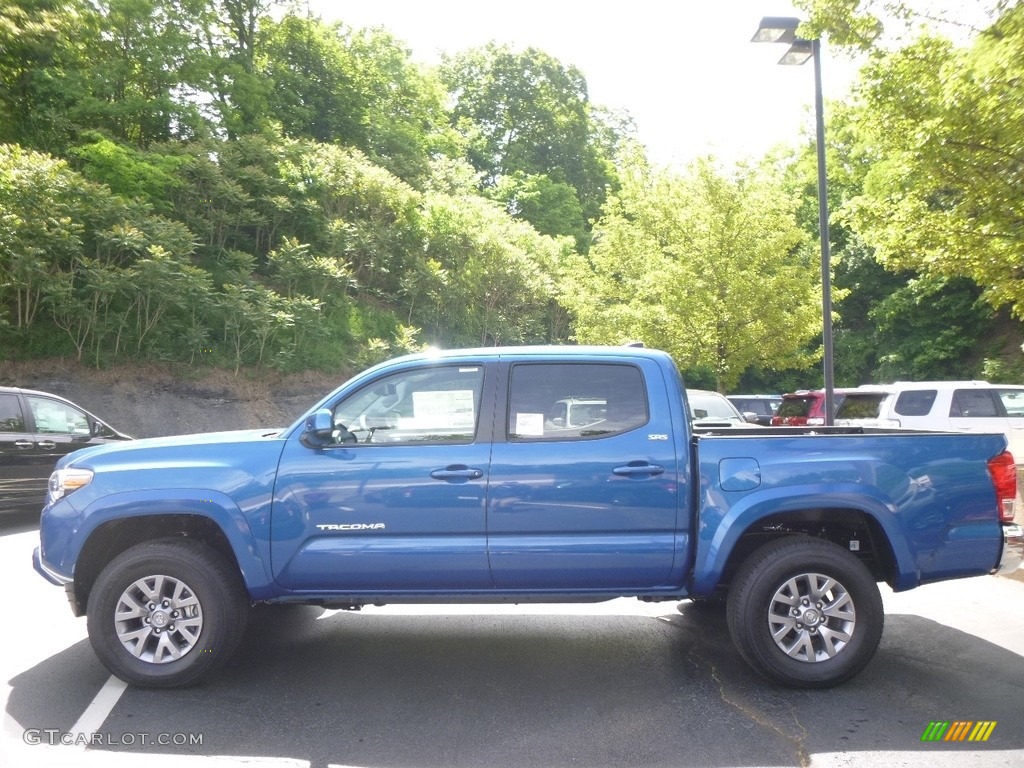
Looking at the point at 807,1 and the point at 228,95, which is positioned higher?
the point at 228,95

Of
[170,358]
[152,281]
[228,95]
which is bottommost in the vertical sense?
[170,358]

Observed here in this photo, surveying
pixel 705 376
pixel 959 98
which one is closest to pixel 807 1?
pixel 959 98

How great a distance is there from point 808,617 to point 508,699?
1817mm

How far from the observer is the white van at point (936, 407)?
16.4 m

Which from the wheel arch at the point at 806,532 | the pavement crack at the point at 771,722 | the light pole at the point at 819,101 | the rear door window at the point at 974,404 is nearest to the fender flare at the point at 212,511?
the wheel arch at the point at 806,532

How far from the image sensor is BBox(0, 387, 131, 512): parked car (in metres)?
12.0

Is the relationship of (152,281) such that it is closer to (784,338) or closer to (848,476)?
(784,338)

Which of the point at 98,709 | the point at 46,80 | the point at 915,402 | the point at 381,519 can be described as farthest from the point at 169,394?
the point at 381,519

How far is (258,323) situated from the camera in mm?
26438

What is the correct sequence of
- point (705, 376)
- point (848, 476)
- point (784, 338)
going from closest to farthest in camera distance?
1. point (848, 476)
2. point (784, 338)
3. point (705, 376)

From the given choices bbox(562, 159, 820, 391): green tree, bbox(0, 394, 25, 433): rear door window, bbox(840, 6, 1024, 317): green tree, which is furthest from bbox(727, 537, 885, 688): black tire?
bbox(562, 159, 820, 391): green tree

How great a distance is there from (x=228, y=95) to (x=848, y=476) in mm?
33536

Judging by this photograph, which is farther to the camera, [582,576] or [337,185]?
[337,185]

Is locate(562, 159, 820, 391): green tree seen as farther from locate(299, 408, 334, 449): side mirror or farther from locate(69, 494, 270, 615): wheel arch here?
A: locate(69, 494, 270, 615): wheel arch
